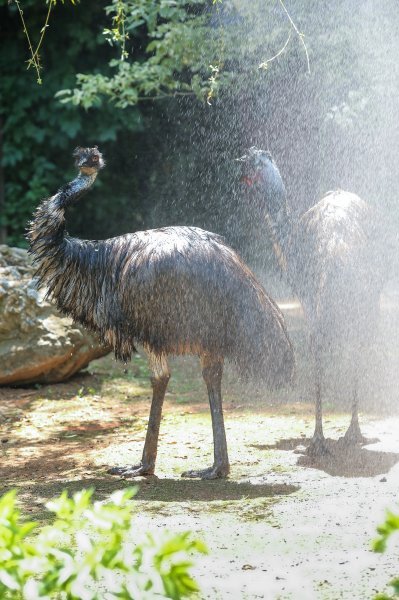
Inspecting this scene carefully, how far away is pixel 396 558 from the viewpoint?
4047mm

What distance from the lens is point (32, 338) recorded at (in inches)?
312

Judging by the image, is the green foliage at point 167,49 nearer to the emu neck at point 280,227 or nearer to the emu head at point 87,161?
the emu neck at point 280,227

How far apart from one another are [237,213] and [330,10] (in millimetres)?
4261

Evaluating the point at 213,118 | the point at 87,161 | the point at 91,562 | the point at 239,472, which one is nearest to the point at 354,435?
the point at 239,472

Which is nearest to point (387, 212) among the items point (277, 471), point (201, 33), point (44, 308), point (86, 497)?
point (201, 33)

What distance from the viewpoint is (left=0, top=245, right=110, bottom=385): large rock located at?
7863 millimetres

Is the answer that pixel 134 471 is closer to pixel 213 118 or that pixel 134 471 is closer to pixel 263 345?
pixel 263 345

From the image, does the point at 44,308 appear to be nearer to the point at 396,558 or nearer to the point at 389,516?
the point at 396,558

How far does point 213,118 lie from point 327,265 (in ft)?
20.0

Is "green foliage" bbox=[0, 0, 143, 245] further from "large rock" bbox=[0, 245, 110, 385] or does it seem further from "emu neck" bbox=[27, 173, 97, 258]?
"emu neck" bbox=[27, 173, 97, 258]

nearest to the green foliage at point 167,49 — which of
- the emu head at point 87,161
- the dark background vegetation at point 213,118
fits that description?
the dark background vegetation at point 213,118

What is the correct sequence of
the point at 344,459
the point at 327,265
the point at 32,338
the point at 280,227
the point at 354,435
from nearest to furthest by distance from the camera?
the point at 344,459 < the point at 327,265 < the point at 354,435 < the point at 280,227 < the point at 32,338

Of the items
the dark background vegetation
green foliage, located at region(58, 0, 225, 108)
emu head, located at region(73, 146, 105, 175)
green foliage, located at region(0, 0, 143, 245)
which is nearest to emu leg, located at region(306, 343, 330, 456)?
emu head, located at region(73, 146, 105, 175)

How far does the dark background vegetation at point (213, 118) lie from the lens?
9.02 m
